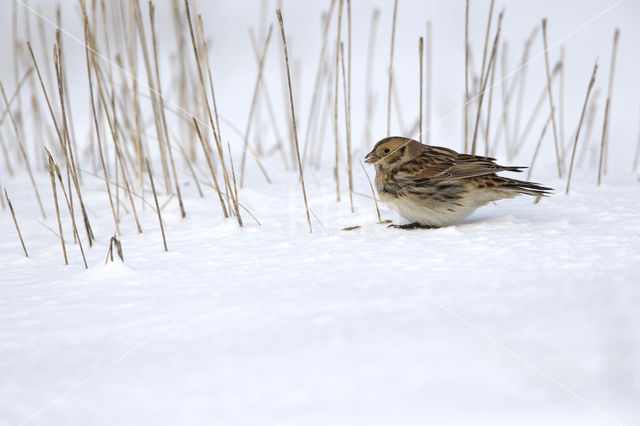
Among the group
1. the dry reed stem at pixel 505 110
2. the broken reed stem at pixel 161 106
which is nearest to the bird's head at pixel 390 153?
the broken reed stem at pixel 161 106

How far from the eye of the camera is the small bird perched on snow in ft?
8.88

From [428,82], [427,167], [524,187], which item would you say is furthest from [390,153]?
[428,82]

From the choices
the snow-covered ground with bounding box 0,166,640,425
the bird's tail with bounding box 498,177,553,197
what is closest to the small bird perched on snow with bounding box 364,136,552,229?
the bird's tail with bounding box 498,177,553,197

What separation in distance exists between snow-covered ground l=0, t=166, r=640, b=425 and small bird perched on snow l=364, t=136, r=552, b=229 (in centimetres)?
12

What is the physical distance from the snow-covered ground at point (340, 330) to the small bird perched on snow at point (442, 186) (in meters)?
0.12

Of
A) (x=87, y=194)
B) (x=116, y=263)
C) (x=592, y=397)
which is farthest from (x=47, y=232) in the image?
(x=592, y=397)

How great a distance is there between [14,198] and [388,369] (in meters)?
3.36

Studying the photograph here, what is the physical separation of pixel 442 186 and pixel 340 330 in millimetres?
1231

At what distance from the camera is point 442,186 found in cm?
274

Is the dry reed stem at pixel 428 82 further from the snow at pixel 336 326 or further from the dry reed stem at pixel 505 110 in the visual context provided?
the snow at pixel 336 326

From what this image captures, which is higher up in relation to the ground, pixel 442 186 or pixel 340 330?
pixel 442 186

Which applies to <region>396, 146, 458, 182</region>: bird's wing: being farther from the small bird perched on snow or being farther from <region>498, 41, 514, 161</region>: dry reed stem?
<region>498, 41, 514, 161</region>: dry reed stem

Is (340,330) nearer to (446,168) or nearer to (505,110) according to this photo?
(446,168)

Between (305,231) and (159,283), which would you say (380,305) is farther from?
(305,231)
